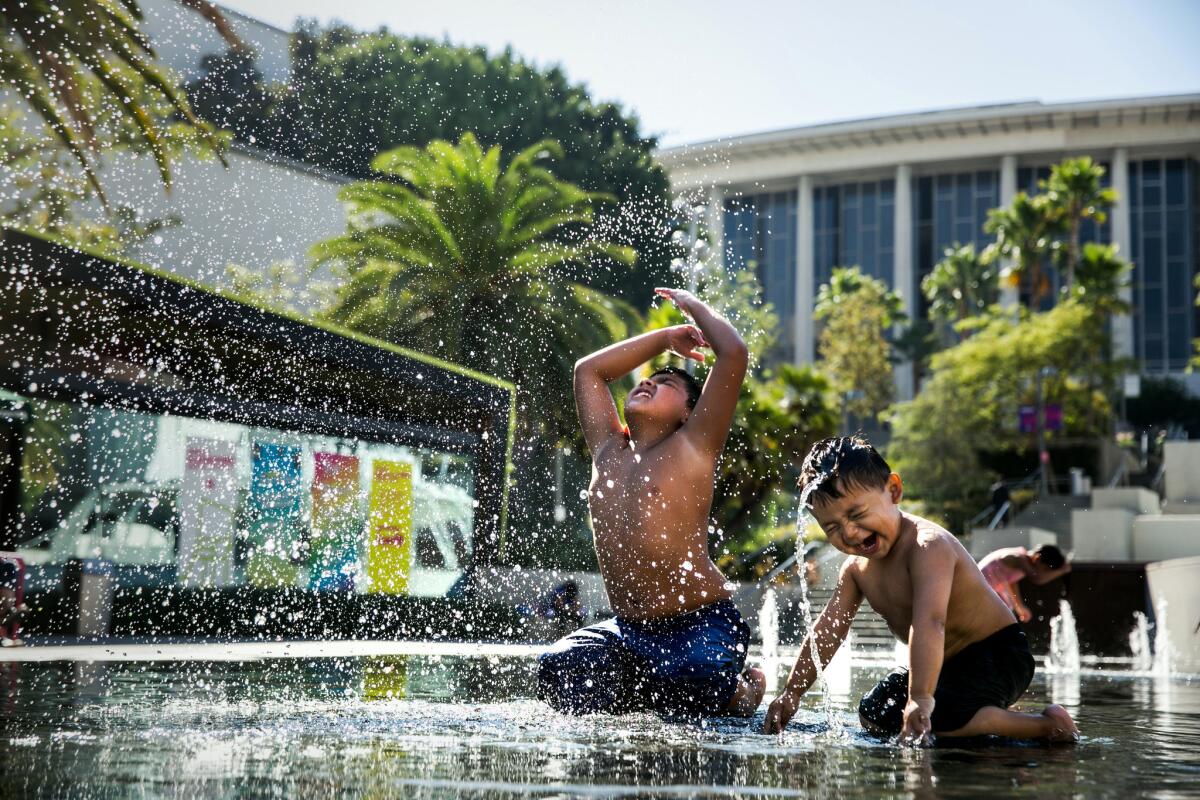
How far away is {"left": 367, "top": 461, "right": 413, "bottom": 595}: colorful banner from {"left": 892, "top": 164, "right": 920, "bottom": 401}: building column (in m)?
54.8

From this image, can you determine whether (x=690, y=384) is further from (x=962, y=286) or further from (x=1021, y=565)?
(x=962, y=286)

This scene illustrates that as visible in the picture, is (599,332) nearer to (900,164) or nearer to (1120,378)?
(1120,378)

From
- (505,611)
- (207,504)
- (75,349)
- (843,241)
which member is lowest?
(505,611)

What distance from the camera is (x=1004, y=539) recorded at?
86.4 feet

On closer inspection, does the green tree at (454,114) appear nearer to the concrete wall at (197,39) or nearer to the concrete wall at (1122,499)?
the concrete wall at (197,39)

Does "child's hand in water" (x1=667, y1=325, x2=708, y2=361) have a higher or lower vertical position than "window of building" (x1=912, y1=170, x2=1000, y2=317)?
lower

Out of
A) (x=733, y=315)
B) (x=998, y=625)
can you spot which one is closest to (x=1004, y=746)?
(x=998, y=625)

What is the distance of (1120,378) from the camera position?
1759 inches

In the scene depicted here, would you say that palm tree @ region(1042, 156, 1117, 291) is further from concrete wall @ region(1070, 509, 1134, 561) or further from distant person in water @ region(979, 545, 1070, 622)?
distant person in water @ region(979, 545, 1070, 622)

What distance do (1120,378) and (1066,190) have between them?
24.2ft

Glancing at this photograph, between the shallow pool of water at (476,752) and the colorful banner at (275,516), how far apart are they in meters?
10.1

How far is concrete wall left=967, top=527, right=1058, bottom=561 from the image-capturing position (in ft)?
83.0

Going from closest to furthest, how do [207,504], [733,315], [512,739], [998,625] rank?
[512,739]
[998,625]
[207,504]
[733,315]

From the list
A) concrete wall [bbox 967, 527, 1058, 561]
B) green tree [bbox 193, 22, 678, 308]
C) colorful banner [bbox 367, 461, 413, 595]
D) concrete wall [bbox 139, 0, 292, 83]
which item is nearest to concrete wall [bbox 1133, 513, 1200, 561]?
concrete wall [bbox 967, 527, 1058, 561]
